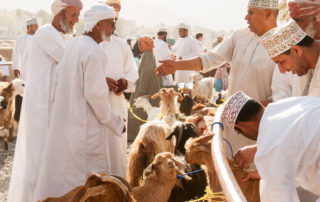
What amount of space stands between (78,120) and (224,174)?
6.93ft

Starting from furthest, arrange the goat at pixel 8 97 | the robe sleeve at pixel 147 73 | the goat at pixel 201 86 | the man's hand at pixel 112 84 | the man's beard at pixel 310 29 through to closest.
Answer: the goat at pixel 201 86 → the robe sleeve at pixel 147 73 → the goat at pixel 8 97 → the man's hand at pixel 112 84 → the man's beard at pixel 310 29

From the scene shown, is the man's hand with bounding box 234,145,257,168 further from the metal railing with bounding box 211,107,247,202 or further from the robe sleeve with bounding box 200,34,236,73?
the robe sleeve with bounding box 200,34,236,73

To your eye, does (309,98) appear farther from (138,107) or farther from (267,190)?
(138,107)

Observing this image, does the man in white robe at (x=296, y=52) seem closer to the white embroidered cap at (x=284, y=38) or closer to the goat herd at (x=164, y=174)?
the white embroidered cap at (x=284, y=38)

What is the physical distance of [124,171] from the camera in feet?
14.1

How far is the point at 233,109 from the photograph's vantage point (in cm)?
249

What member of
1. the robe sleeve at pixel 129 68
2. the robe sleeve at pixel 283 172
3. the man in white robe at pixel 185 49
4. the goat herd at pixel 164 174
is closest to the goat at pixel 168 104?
the goat herd at pixel 164 174

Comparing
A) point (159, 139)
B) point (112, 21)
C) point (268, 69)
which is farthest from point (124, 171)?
point (268, 69)

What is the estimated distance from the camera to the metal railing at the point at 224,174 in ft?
5.50

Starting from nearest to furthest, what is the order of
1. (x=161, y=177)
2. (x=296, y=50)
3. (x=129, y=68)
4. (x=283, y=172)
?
(x=283, y=172) < (x=296, y=50) < (x=161, y=177) < (x=129, y=68)

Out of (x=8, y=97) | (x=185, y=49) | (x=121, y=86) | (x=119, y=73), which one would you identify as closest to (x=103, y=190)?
(x=121, y=86)

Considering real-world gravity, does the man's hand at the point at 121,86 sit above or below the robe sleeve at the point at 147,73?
above

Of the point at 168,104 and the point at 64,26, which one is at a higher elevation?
the point at 64,26

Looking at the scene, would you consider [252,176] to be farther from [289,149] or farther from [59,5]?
[59,5]
